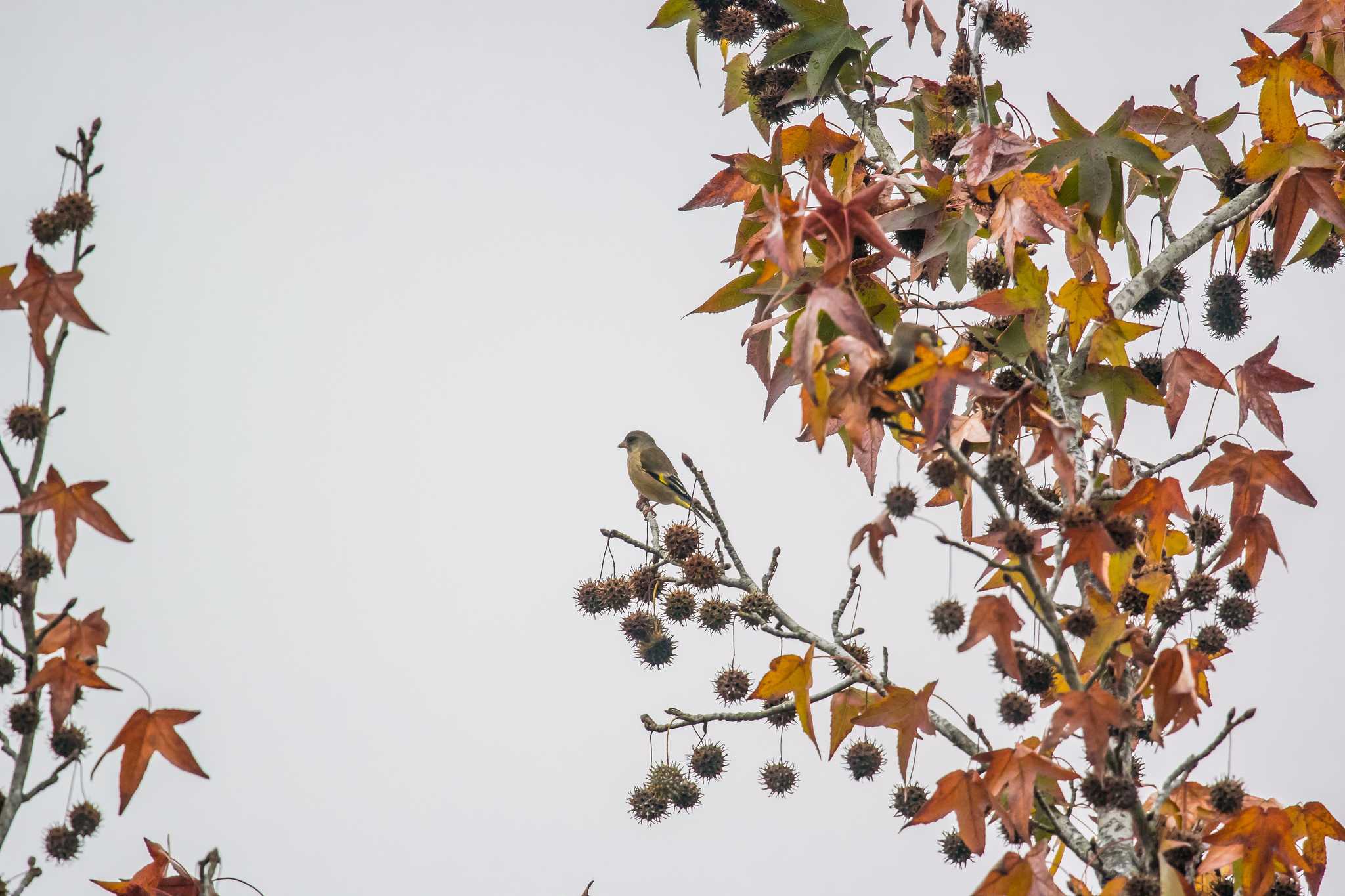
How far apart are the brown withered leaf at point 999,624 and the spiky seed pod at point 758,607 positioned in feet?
4.79

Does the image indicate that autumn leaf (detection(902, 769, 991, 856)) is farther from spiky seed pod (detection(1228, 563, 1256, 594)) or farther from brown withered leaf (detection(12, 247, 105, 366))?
brown withered leaf (detection(12, 247, 105, 366))

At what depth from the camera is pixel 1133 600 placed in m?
4.59

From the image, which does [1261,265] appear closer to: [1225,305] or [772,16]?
[1225,305]

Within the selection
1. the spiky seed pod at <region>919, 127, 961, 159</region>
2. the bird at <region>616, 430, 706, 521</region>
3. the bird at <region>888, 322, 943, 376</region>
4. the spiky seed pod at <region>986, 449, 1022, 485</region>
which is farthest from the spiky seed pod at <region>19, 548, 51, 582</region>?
the bird at <region>616, 430, 706, 521</region>

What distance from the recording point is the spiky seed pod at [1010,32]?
19.0 ft

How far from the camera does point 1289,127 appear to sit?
492 centimetres

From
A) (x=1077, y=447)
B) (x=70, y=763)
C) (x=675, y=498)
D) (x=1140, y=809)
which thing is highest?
(x=675, y=498)

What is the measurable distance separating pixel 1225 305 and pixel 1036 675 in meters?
2.01

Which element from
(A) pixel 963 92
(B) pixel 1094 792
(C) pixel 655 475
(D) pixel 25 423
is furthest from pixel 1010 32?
(C) pixel 655 475

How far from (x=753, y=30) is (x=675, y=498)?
5.97 m

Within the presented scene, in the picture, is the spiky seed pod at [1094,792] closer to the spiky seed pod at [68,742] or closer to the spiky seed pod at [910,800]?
the spiky seed pod at [910,800]

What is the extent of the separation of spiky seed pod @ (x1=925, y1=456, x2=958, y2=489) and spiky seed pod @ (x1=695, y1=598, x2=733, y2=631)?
1.98m

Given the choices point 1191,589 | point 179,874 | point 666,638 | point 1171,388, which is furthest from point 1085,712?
point 179,874

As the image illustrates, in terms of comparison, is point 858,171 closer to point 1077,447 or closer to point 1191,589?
point 1077,447
